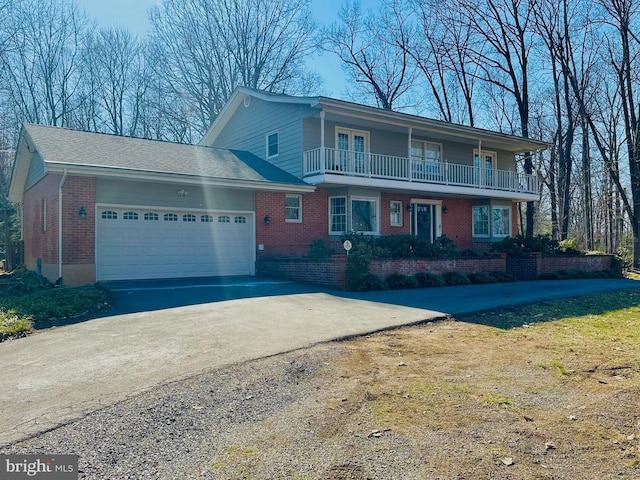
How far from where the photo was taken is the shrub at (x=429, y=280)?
13.8m

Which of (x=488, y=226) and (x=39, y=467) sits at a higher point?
(x=488, y=226)

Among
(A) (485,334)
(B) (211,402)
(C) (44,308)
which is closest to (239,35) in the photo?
(C) (44,308)

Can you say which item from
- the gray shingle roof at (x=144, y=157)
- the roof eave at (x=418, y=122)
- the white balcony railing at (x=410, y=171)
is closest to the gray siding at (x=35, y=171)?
the gray shingle roof at (x=144, y=157)

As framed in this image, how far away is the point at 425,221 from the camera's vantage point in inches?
823

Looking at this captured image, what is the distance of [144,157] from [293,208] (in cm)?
523

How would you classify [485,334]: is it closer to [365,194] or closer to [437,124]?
[365,194]

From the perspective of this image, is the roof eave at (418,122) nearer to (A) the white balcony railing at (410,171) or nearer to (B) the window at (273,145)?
(A) the white balcony railing at (410,171)

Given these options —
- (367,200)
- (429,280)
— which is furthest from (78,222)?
(367,200)

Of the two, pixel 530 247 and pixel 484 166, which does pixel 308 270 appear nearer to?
pixel 530 247

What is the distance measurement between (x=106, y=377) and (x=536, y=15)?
28.3m

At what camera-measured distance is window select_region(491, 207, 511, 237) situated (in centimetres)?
2288

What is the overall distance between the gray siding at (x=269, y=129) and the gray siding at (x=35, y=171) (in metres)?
8.03

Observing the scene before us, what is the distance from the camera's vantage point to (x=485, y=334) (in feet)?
24.7

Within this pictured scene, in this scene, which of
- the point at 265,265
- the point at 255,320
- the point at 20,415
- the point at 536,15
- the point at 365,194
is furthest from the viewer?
the point at 536,15
